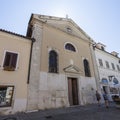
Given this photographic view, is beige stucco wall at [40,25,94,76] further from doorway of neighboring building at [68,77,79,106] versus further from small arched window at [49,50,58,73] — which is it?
doorway of neighboring building at [68,77,79,106]

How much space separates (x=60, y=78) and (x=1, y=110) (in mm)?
5822

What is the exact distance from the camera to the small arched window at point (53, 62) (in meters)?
11.3

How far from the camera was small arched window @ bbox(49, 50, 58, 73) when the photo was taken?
37.2 ft

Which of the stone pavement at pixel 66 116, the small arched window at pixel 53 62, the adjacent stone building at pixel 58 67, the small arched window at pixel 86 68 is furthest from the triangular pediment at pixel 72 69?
the stone pavement at pixel 66 116

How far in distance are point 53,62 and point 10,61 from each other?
4.41 meters

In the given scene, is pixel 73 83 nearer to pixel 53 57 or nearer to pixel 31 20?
pixel 53 57

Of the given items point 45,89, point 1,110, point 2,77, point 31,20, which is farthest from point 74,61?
point 1,110

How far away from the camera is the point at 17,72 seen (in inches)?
352

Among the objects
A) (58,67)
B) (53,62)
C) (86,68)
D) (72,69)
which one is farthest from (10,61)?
(86,68)

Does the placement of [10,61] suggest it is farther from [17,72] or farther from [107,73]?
[107,73]

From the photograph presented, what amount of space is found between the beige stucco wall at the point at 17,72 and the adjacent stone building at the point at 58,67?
0.54 m

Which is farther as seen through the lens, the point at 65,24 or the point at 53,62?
the point at 65,24

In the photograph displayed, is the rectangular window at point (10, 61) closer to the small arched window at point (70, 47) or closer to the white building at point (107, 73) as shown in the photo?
the small arched window at point (70, 47)

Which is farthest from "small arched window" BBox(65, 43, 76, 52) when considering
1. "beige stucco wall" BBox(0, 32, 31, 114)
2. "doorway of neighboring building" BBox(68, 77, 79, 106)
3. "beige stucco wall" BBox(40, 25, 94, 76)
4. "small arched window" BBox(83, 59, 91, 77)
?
"beige stucco wall" BBox(0, 32, 31, 114)
